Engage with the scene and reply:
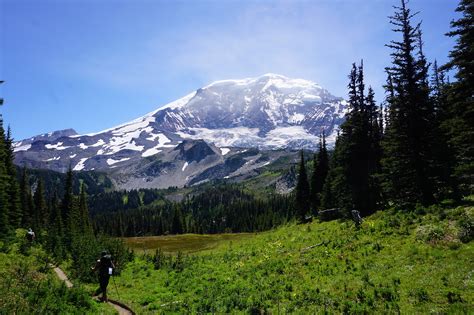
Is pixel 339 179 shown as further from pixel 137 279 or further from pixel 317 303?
pixel 317 303

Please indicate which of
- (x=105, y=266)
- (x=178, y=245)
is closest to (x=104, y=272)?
(x=105, y=266)

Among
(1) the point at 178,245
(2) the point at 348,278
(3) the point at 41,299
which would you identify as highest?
(3) the point at 41,299

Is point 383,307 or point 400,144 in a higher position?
point 400,144

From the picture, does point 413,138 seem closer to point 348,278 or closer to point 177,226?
point 348,278

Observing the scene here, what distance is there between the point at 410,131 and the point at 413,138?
0.66 m

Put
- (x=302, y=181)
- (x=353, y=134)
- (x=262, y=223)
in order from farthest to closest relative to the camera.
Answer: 1. (x=262, y=223)
2. (x=302, y=181)
3. (x=353, y=134)

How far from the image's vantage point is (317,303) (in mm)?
16938

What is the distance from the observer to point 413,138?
31.3 m

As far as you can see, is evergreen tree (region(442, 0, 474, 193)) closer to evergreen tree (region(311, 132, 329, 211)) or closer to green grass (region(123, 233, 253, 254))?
evergreen tree (region(311, 132, 329, 211))

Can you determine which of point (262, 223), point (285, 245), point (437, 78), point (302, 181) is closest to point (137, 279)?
point (285, 245)

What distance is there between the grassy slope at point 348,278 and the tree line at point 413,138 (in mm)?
4115

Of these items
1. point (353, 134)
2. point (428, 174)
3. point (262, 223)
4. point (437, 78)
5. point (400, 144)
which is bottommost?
point (262, 223)

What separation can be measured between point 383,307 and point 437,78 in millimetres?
56034

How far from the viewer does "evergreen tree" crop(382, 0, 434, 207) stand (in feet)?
101
